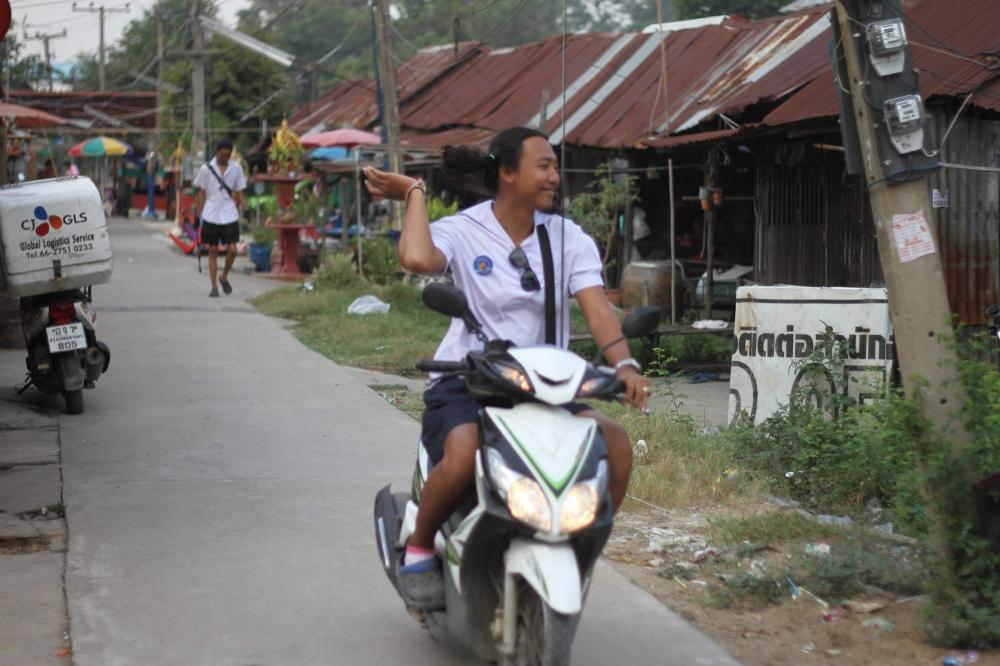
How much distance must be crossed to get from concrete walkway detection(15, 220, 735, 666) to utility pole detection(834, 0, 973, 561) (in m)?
1.33

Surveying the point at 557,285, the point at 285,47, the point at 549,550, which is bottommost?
the point at 549,550

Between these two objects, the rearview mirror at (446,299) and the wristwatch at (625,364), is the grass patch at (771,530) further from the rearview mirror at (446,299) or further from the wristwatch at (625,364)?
the rearview mirror at (446,299)

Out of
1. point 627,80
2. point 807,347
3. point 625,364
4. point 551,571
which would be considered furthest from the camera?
point 627,80

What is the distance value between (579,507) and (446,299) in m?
0.75

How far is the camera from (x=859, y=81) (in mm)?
5047

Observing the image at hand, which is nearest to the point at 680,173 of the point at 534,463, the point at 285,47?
the point at 534,463

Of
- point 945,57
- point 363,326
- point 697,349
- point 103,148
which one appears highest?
point 103,148

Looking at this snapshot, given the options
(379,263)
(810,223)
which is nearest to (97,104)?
(379,263)

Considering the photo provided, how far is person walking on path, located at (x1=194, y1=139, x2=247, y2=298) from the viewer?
51.5 feet

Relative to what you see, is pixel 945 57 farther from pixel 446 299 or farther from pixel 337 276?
pixel 337 276

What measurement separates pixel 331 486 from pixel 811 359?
118 inches

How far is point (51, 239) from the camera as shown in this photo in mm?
8273

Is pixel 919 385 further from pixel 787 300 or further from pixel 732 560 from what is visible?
pixel 787 300

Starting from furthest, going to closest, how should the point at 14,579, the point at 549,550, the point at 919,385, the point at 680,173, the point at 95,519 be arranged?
1. the point at 680,173
2. the point at 95,519
3. the point at 14,579
4. the point at 919,385
5. the point at 549,550
